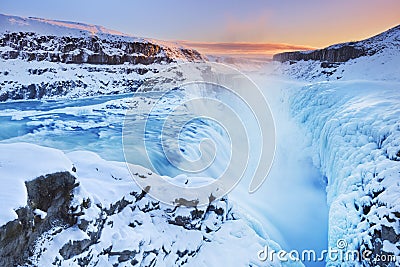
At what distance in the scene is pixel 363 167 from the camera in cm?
705

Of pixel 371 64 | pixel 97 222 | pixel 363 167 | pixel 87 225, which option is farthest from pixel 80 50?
pixel 363 167

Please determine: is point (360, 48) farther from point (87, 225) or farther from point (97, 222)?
point (87, 225)

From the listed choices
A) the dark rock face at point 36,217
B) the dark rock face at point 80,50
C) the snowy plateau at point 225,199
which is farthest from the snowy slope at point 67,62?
the dark rock face at point 36,217

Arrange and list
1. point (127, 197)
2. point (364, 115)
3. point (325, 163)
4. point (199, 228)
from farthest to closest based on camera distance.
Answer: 1. point (325, 163)
2. point (364, 115)
3. point (199, 228)
4. point (127, 197)

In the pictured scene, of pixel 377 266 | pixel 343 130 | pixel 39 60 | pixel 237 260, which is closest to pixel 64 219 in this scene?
pixel 237 260

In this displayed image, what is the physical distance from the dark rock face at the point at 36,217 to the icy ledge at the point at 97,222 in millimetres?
13

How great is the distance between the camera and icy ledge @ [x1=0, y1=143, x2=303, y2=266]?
3.58 m

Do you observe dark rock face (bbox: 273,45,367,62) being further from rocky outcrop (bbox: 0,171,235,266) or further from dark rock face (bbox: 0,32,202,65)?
rocky outcrop (bbox: 0,171,235,266)

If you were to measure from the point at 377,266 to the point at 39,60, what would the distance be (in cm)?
4692

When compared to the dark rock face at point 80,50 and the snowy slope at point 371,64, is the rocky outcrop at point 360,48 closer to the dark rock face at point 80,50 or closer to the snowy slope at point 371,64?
the snowy slope at point 371,64

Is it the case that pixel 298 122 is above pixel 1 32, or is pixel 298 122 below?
below

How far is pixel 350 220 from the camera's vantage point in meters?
6.35

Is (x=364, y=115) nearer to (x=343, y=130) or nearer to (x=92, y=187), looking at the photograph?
(x=343, y=130)

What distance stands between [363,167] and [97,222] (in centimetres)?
646
